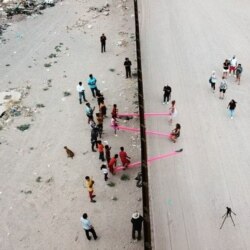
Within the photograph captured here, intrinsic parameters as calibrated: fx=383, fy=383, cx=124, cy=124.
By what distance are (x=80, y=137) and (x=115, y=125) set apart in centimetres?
163

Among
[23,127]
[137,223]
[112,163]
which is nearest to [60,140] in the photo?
[23,127]

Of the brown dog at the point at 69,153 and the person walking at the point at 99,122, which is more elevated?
the person walking at the point at 99,122

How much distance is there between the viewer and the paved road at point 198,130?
11953 millimetres

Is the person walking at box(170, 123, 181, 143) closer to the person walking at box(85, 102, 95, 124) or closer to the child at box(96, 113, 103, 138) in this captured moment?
the child at box(96, 113, 103, 138)

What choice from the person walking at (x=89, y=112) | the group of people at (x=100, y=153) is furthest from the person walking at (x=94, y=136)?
the person walking at (x=89, y=112)

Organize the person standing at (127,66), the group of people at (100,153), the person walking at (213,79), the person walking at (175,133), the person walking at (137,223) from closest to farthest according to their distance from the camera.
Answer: the person walking at (137,223)
the group of people at (100,153)
the person walking at (175,133)
the person walking at (213,79)
the person standing at (127,66)

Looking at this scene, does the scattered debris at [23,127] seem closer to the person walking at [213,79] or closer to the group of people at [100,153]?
the group of people at [100,153]

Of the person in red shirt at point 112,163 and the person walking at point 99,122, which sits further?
the person walking at point 99,122

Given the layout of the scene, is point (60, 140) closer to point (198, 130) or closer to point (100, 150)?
point (100, 150)

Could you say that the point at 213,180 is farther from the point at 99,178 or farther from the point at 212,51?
the point at 212,51

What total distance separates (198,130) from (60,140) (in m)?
5.78

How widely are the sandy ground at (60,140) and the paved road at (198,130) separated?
1.00 metres

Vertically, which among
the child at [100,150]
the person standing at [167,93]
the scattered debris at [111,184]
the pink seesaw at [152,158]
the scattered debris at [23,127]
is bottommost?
the scattered debris at [23,127]

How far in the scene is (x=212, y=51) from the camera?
2150 centimetres
